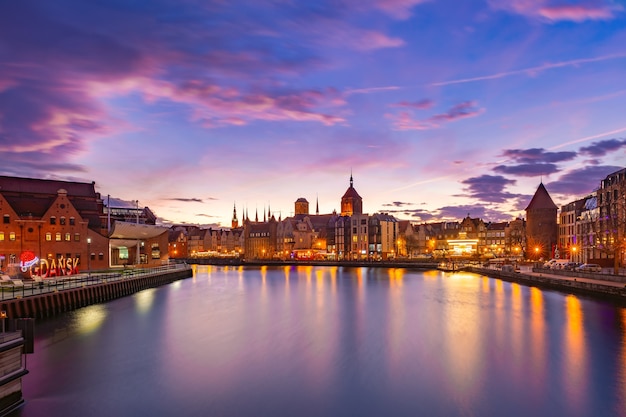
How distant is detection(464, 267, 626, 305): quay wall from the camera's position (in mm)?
45562

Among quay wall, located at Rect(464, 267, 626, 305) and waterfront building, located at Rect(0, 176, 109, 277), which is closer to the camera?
quay wall, located at Rect(464, 267, 626, 305)

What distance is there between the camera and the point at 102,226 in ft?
248

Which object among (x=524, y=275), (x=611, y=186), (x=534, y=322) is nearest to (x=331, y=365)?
(x=534, y=322)

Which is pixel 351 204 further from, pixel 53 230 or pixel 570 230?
pixel 53 230

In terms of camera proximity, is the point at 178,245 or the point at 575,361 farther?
the point at 178,245

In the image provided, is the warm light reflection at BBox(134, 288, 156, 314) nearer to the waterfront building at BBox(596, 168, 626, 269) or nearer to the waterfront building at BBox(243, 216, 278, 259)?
the waterfront building at BBox(596, 168, 626, 269)

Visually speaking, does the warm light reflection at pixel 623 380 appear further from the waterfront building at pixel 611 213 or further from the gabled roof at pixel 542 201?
the gabled roof at pixel 542 201

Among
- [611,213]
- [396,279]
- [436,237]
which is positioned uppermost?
[611,213]

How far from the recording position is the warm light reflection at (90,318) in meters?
35.6

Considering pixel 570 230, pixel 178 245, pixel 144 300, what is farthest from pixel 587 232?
pixel 178 245

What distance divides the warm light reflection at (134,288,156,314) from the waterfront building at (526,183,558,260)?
8772 cm

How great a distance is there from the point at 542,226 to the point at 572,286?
6398 cm

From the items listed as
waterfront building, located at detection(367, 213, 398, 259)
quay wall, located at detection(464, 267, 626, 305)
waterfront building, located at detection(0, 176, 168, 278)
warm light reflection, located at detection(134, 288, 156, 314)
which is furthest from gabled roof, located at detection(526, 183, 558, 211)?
warm light reflection, located at detection(134, 288, 156, 314)

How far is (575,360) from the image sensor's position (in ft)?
88.2
